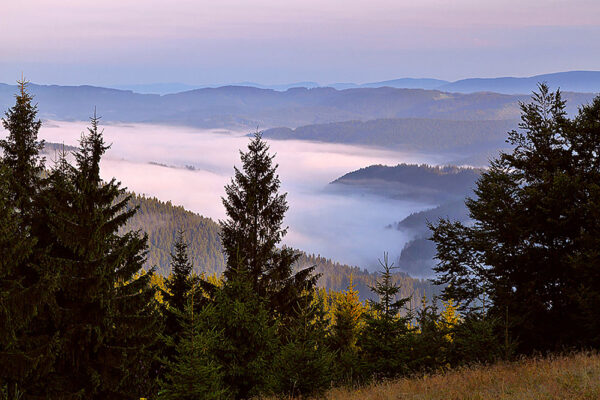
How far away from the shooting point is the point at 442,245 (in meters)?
26.3

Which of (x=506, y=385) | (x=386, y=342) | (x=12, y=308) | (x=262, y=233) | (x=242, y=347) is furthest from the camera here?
(x=262, y=233)

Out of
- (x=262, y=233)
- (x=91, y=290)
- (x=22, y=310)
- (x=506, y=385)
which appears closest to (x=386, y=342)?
Answer: (x=506, y=385)

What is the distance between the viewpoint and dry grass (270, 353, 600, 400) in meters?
10.6

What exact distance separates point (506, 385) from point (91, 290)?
452 inches

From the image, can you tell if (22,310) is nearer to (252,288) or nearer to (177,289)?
(252,288)

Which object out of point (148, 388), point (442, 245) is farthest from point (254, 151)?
point (148, 388)

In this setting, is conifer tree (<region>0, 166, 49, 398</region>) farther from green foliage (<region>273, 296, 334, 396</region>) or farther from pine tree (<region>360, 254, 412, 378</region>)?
pine tree (<region>360, 254, 412, 378</region>)

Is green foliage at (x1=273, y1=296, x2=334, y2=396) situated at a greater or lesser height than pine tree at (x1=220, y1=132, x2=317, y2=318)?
lesser

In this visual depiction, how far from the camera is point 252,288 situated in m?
17.3

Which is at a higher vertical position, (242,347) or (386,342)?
(242,347)

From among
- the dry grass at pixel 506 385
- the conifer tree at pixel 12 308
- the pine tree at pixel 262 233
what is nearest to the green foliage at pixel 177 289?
the pine tree at pixel 262 233

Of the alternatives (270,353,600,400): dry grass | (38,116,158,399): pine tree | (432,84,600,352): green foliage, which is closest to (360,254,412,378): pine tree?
(270,353,600,400): dry grass

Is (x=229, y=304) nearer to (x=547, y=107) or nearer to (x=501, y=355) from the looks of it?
(x=501, y=355)

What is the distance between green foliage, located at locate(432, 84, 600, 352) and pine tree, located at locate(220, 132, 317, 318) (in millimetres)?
8125
